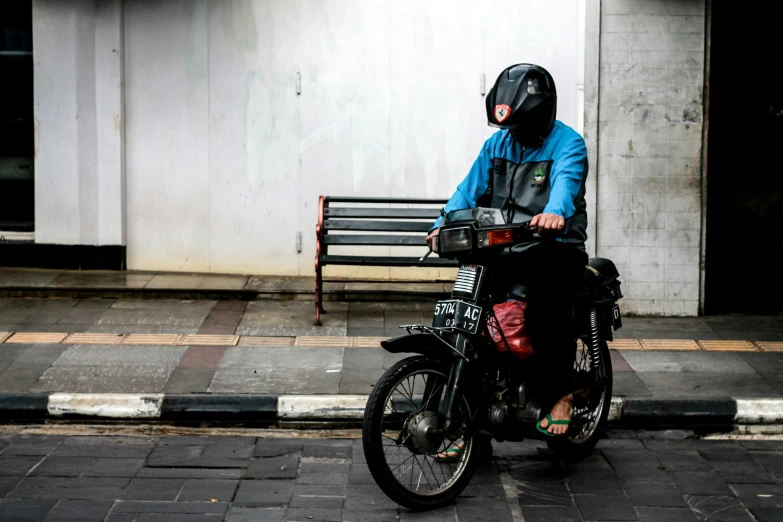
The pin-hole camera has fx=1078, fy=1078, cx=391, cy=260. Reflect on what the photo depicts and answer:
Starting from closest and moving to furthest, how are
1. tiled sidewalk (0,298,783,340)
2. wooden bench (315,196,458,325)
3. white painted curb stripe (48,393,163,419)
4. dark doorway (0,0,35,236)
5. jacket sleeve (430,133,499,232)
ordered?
jacket sleeve (430,133,499,232), white painted curb stripe (48,393,163,419), tiled sidewalk (0,298,783,340), wooden bench (315,196,458,325), dark doorway (0,0,35,236)

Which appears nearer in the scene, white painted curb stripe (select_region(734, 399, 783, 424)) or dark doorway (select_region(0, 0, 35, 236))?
white painted curb stripe (select_region(734, 399, 783, 424))

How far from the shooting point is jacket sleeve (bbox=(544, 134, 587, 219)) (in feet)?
16.3

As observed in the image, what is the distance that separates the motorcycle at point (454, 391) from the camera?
15.9ft

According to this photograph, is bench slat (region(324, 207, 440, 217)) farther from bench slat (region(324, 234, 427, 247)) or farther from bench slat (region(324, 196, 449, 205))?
bench slat (region(324, 234, 427, 247))

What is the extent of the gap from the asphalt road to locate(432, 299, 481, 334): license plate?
839mm

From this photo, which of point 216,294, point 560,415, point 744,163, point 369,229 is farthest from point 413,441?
point 744,163

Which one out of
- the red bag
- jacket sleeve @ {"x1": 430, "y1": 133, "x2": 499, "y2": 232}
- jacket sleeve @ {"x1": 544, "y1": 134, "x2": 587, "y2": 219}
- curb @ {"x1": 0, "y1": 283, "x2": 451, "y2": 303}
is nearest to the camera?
jacket sleeve @ {"x1": 544, "y1": 134, "x2": 587, "y2": 219}

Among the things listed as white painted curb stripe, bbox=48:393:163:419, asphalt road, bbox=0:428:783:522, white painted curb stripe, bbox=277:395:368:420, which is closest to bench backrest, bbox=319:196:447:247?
white painted curb stripe, bbox=277:395:368:420

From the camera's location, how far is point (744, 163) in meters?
9.07

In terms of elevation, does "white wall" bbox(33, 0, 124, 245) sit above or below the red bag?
above

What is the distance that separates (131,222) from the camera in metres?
10.1

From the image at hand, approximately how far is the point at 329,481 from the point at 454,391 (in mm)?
851

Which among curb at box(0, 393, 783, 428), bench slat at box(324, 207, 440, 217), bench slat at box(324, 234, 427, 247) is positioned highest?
bench slat at box(324, 207, 440, 217)

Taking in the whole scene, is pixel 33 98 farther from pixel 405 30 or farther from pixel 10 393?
pixel 10 393
